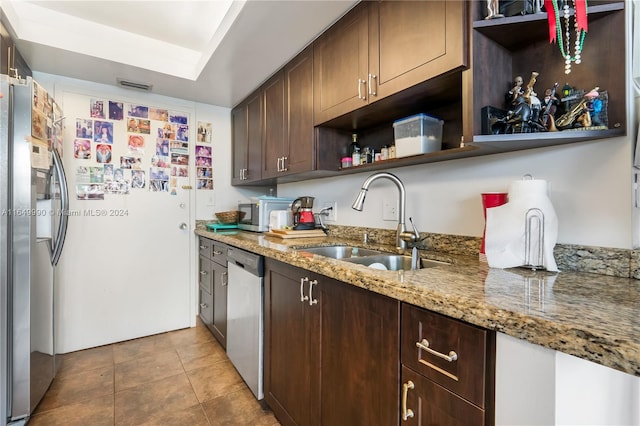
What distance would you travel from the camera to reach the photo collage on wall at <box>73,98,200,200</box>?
2.46 m

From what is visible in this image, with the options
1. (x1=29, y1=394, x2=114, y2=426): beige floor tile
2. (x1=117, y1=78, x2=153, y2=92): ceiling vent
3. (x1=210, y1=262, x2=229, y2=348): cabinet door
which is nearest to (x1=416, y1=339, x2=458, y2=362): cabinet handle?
(x1=210, y1=262, x2=229, y2=348): cabinet door

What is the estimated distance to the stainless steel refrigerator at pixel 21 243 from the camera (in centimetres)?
149

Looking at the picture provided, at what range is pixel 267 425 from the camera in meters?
1.57

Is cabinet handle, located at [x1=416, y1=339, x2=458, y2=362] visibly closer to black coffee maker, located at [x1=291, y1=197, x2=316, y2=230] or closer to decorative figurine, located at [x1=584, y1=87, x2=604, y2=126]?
decorative figurine, located at [x1=584, y1=87, x2=604, y2=126]

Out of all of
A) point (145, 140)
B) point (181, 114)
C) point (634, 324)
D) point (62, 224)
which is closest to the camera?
point (634, 324)

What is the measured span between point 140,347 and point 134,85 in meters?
2.16

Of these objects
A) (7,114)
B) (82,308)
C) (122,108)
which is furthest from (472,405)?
(122,108)

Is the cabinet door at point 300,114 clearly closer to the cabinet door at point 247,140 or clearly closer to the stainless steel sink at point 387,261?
the cabinet door at point 247,140

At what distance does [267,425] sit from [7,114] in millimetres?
2021

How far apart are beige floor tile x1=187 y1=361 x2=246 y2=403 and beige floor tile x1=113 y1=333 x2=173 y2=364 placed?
0.55 meters

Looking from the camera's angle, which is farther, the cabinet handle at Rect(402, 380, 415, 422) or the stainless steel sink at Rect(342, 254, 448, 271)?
the stainless steel sink at Rect(342, 254, 448, 271)

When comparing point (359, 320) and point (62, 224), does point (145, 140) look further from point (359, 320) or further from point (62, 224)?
point (359, 320)

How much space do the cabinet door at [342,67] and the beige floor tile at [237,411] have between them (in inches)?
66.2

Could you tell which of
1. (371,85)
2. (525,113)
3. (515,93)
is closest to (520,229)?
(525,113)
